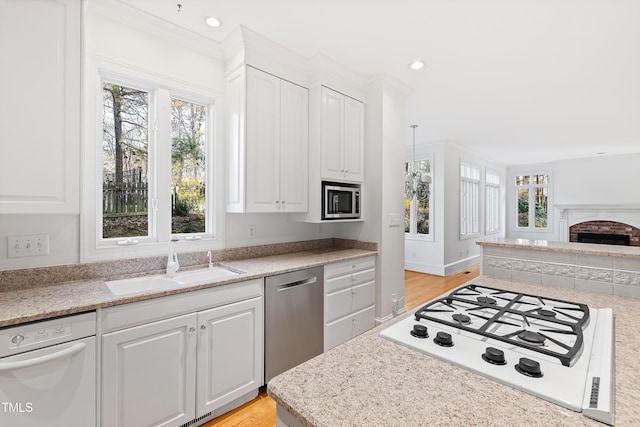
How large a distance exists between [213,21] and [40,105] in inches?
48.4

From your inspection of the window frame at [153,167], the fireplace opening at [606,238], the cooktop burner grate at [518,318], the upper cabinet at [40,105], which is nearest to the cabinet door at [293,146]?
the window frame at [153,167]

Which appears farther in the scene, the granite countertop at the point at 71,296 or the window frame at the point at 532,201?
the window frame at the point at 532,201

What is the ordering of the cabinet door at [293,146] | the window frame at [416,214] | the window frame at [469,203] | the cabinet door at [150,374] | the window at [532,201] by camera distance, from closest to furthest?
the cabinet door at [150,374] → the cabinet door at [293,146] → the window frame at [416,214] → the window frame at [469,203] → the window at [532,201]

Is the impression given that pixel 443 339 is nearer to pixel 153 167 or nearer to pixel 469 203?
pixel 153 167

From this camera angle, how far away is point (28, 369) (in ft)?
4.21

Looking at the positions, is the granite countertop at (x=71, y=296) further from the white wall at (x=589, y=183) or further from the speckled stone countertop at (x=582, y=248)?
the white wall at (x=589, y=183)

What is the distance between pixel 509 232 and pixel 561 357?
9315mm

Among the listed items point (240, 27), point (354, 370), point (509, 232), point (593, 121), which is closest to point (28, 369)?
point (354, 370)

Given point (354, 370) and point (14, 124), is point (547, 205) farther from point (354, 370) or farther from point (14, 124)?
point (14, 124)

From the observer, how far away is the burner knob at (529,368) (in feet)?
2.28

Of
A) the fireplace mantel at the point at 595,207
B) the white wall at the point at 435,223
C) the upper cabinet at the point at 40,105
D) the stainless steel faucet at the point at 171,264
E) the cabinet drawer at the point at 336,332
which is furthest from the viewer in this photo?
the fireplace mantel at the point at 595,207

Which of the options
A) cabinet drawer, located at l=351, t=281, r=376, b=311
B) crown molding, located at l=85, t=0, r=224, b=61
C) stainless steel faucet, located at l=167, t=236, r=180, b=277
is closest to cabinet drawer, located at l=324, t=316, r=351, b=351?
cabinet drawer, located at l=351, t=281, r=376, b=311

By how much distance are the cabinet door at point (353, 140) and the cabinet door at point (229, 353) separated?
5.33 feet

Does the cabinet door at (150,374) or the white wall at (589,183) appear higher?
the white wall at (589,183)
